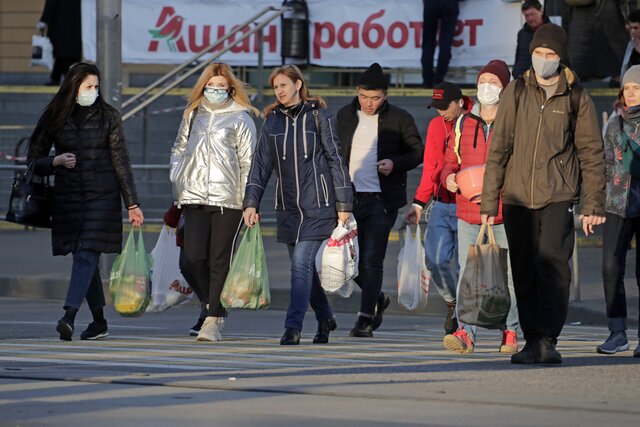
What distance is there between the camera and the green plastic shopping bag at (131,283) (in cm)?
1246

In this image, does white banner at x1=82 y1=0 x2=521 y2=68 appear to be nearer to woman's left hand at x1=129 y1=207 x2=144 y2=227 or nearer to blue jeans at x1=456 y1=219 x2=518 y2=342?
woman's left hand at x1=129 y1=207 x2=144 y2=227

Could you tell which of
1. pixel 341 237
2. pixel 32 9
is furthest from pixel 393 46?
pixel 341 237

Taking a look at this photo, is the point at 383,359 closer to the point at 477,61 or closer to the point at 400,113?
the point at 400,113

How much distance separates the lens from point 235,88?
1204 cm

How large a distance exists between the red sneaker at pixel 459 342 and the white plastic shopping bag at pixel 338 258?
1.03m

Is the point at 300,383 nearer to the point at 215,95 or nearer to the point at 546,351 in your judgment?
the point at 546,351

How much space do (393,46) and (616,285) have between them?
11.7 m

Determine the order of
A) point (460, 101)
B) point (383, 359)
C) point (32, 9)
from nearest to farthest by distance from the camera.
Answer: point (383, 359) < point (460, 101) < point (32, 9)

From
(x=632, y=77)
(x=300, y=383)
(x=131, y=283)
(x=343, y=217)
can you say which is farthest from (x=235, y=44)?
(x=300, y=383)

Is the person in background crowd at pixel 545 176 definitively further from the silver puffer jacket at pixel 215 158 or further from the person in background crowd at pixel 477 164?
the silver puffer jacket at pixel 215 158

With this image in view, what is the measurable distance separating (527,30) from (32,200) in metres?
9.28

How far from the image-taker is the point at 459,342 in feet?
36.1

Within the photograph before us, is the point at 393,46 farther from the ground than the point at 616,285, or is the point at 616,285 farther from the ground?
the point at 393,46


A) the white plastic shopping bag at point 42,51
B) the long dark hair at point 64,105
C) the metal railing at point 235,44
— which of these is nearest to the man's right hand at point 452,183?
the long dark hair at point 64,105
